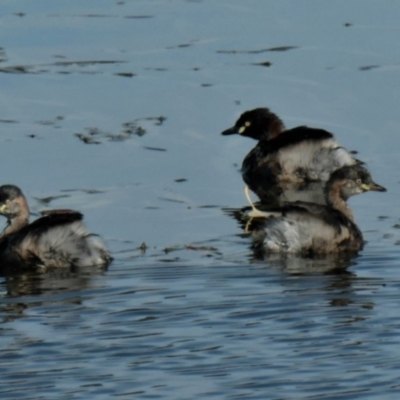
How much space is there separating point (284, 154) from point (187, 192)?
96.7 inches

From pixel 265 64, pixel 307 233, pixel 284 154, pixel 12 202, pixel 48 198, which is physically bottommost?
pixel 307 233

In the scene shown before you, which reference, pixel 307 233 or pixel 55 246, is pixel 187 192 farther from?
pixel 55 246

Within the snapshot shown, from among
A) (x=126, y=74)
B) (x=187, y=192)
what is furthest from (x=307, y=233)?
(x=126, y=74)

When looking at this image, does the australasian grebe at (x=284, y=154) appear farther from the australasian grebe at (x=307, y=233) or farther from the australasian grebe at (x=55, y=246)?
the australasian grebe at (x=55, y=246)

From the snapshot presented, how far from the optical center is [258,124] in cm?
1686

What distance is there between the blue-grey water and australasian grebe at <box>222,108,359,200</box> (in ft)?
0.90

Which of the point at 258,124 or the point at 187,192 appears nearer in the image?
the point at 187,192

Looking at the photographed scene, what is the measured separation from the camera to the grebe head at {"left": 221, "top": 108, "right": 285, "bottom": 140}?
16.8m

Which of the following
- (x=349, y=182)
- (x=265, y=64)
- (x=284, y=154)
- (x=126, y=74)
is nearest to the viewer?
(x=349, y=182)

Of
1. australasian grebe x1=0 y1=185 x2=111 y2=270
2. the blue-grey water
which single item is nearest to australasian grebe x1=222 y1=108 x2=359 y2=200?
the blue-grey water

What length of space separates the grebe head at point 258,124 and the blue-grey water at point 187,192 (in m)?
0.26

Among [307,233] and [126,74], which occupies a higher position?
[126,74]

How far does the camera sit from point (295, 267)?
38.8 ft

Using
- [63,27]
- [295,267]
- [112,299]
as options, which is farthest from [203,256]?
[63,27]
